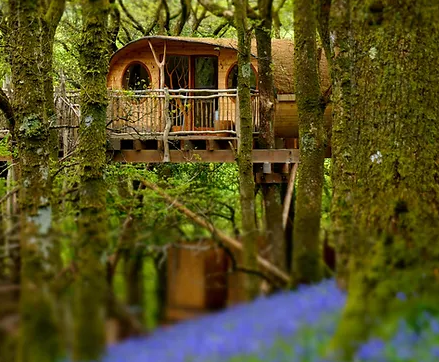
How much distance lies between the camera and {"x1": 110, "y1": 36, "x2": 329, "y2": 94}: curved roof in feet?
56.8

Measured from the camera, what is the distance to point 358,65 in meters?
5.53

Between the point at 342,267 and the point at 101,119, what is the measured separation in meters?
4.84

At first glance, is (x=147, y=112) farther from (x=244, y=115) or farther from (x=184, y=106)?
(x=244, y=115)

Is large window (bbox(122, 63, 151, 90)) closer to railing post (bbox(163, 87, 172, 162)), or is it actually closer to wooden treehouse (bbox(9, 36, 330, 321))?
wooden treehouse (bbox(9, 36, 330, 321))

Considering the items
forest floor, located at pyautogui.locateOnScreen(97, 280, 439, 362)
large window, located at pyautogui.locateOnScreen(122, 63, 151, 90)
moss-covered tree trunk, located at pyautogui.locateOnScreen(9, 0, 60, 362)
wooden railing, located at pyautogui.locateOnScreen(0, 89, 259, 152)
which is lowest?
forest floor, located at pyautogui.locateOnScreen(97, 280, 439, 362)

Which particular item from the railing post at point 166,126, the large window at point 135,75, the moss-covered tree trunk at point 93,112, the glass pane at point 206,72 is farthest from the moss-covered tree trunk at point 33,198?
the glass pane at point 206,72

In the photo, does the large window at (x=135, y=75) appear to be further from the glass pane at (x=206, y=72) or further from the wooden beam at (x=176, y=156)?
the wooden beam at (x=176, y=156)

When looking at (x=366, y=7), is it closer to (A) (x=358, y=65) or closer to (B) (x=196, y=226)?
(A) (x=358, y=65)

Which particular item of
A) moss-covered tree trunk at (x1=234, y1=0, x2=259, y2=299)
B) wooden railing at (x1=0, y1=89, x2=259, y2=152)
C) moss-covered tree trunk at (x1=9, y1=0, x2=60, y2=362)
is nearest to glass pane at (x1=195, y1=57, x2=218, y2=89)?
wooden railing at (x1=0, y1=89, x2=259, y2=152)

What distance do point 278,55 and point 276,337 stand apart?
16128 millimetres

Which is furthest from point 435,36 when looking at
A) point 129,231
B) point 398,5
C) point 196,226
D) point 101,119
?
point 101,119

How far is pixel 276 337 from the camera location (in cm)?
311

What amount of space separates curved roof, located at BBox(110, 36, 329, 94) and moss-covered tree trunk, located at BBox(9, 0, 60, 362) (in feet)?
34.2

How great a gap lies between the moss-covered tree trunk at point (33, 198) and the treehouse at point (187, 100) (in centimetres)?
357
